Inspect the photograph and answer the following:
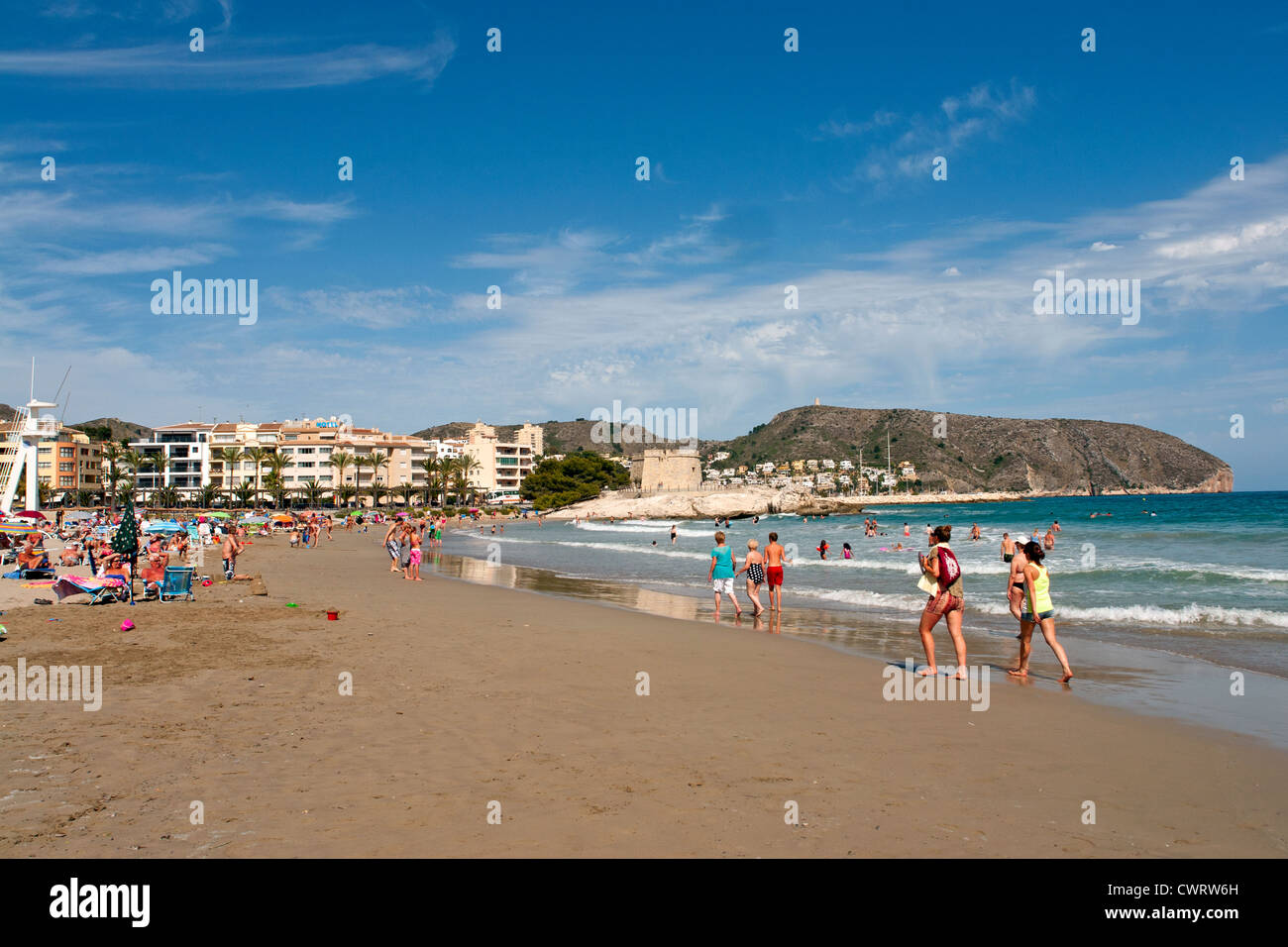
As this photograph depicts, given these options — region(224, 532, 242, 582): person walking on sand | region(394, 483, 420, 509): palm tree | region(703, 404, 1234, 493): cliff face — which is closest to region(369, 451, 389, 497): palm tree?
region(394, 483, 420, 509): palm tree

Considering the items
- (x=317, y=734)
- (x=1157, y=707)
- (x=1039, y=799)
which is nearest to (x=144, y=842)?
(x=317, y=734)

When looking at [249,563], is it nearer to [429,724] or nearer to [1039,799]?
[429,724]

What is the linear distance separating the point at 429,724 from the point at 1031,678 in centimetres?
710

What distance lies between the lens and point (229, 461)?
96.6 meters

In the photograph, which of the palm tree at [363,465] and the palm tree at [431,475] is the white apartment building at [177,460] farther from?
the palm tree at [431,475]

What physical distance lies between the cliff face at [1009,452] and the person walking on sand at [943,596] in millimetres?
159904

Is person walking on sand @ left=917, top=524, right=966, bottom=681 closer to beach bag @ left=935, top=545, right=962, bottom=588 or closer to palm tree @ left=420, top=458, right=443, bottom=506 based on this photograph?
beach bag @ left=935, top=545, right=962, bottom=588

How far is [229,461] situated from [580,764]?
104496 millimetres

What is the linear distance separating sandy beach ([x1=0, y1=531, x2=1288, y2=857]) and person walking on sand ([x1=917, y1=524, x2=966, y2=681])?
0.66 metres

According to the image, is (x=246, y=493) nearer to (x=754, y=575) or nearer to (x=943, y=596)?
(x=754, y=575)

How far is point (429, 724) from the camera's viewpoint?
6.59m

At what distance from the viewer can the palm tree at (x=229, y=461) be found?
9489cm

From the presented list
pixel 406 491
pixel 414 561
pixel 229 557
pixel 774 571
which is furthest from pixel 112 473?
pixel 774 571

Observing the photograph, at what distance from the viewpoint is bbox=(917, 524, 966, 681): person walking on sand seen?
887 centimetres
